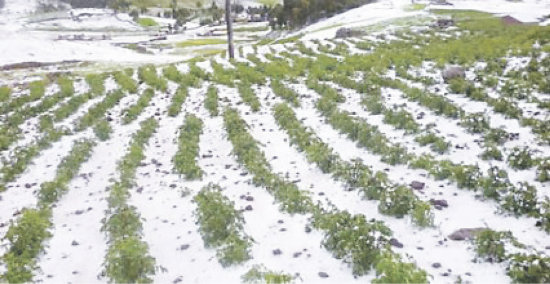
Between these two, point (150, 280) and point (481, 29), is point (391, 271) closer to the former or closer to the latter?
point (150, 280)

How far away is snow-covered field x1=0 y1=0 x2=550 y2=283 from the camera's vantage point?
7566mm

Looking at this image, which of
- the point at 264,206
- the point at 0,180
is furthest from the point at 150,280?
the point at 0,180

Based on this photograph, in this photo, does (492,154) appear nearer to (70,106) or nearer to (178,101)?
(178,101)

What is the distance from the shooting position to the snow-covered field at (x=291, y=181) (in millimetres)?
7566

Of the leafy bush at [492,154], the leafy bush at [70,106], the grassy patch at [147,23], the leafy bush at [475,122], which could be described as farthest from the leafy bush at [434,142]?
the grassy patch at [147,23]

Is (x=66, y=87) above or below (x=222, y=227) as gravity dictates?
above

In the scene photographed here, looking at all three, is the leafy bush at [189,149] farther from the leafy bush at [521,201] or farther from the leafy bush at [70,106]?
the leafy bush at [521,201]

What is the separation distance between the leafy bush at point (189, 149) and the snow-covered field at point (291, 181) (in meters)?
0.06

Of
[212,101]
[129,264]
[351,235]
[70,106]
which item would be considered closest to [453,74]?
[212,101]

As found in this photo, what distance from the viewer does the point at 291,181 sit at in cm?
1079

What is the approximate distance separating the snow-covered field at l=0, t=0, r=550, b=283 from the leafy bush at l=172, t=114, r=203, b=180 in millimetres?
59

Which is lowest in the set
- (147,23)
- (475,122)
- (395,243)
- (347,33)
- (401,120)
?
(395,243)

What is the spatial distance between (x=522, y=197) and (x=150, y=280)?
7021 millimetres

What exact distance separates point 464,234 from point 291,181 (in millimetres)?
4212
